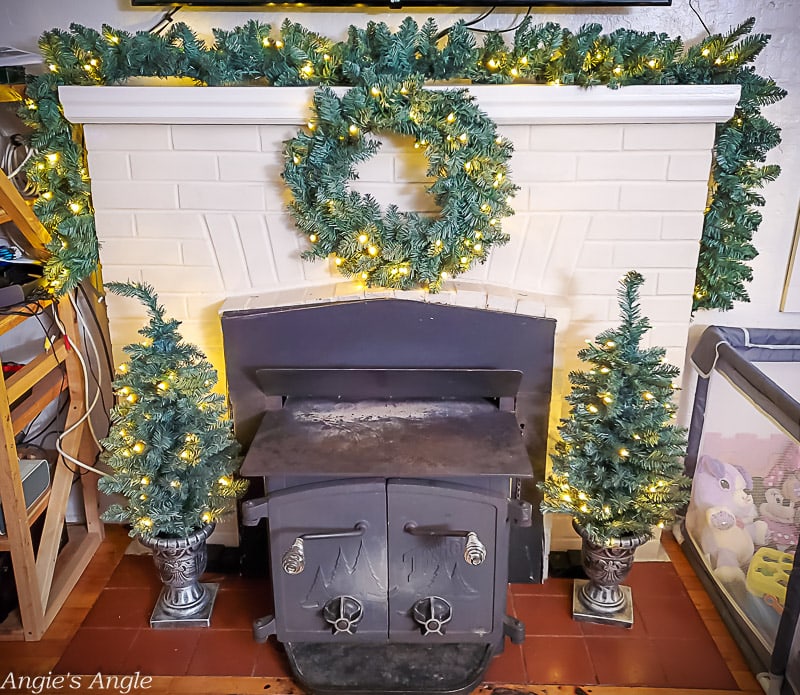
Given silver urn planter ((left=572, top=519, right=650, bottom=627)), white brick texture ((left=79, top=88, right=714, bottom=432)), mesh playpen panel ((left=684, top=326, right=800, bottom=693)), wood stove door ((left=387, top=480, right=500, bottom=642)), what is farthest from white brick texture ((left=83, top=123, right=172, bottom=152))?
mesh playpen panel ((left=684, top=326, right=800, bottom=693))

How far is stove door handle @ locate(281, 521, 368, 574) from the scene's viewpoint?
5.75 feet

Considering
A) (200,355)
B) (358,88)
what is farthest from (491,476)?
(358,88)

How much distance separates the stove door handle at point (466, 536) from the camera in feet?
5.69

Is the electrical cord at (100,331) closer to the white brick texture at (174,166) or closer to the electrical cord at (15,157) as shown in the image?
the electrical cord at (15,157)

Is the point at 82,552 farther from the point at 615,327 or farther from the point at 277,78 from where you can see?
the point at 615,327

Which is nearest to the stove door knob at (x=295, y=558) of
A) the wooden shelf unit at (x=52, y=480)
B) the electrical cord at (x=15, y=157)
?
the wooden shelf unit at (x=52, y=480)

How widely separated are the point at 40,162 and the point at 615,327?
1620 mm

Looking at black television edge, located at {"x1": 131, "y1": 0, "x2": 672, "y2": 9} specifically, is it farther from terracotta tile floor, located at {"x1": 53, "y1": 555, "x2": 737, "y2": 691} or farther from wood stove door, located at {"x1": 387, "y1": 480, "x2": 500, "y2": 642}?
terracotta tile floor, located at {"x1": 53, "y1": 555, "x2": 737, "y2": 691}

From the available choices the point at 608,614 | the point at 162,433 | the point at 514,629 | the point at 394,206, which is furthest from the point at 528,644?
the point at 394,206

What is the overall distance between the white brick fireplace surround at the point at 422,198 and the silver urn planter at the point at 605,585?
449mm

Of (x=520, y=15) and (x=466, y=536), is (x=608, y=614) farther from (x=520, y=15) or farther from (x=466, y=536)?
(x=520, y=15)

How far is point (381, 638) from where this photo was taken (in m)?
1.91

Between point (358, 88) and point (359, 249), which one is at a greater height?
point (358, 88)

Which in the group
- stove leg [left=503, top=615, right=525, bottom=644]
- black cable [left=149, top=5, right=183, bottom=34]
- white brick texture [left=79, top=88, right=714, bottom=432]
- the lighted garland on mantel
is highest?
black cable [left=149, top=5, right=183, bottom=34]
